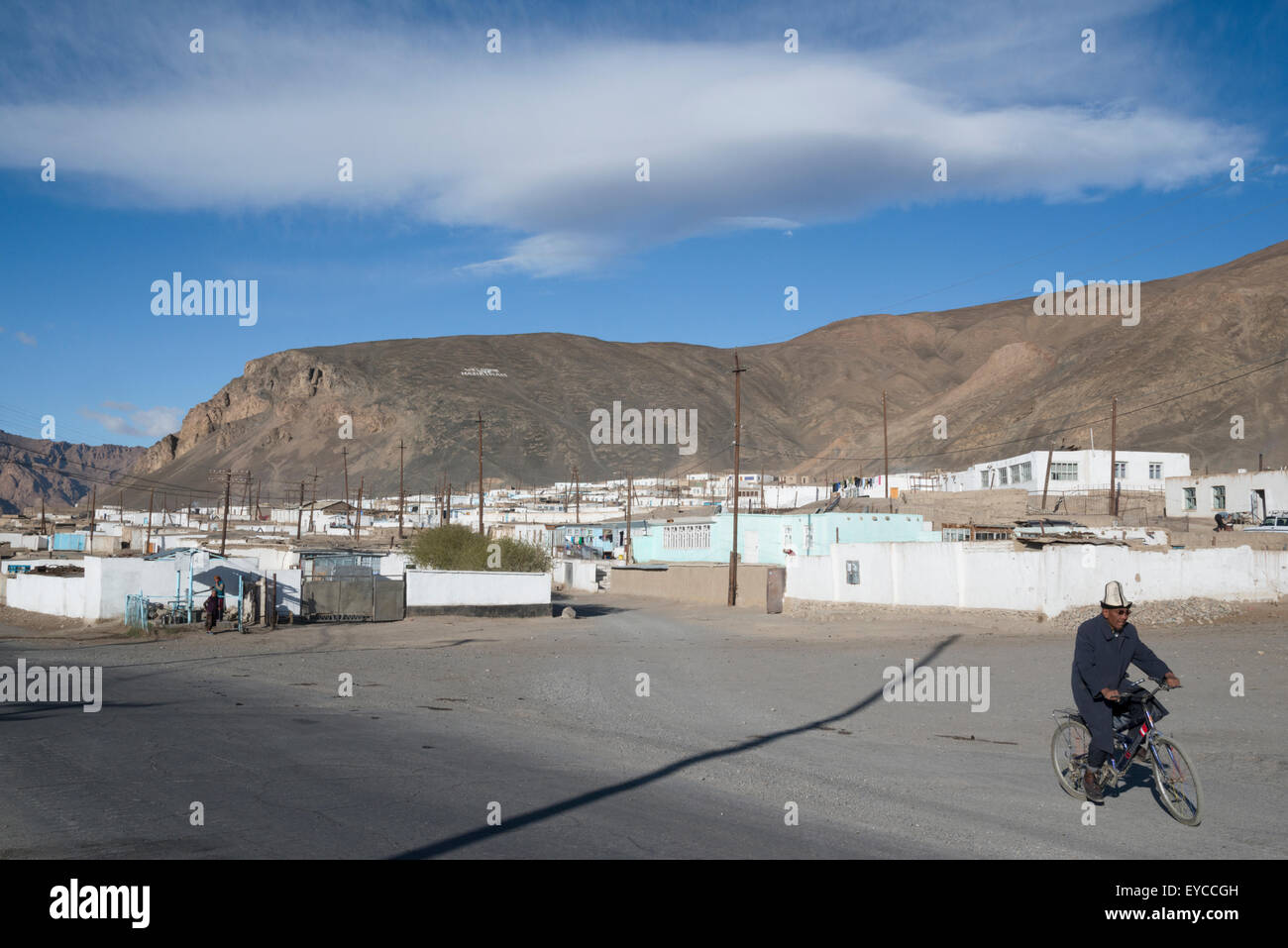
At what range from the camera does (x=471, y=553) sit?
48.6m

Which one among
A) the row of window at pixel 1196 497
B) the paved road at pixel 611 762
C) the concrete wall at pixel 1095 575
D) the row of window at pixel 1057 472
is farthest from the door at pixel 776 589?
the row of window at pixel 1057 472

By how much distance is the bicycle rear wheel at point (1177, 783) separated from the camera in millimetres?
8180

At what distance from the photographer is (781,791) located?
977 centimetres

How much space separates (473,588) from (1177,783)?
109 feet

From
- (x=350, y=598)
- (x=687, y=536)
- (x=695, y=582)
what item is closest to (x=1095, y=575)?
(x=695, y=582)

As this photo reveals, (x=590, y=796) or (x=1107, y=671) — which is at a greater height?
(x=1107, y=671)

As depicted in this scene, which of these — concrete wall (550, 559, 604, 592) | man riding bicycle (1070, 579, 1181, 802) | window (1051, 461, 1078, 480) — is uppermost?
window (1051, 461, 1078, 480)

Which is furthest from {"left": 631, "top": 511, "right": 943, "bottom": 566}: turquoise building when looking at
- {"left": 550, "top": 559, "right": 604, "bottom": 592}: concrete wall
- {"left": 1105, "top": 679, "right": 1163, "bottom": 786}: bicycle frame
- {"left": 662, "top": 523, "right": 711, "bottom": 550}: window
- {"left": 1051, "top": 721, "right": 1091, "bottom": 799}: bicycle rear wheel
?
{"left": 1105, "top": 679, "right": 1163, "bottom": 786}: bicycle frame

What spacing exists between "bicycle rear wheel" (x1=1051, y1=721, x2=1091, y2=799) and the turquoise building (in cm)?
3328

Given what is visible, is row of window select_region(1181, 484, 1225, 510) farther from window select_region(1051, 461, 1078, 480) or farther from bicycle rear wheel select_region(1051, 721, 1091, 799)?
bicycle rear wheel select_region(1051, 721, 1091, 799)

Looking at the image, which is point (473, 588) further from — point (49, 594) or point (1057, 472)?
point (1057, 472)

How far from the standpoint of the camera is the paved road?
25.2 ft
